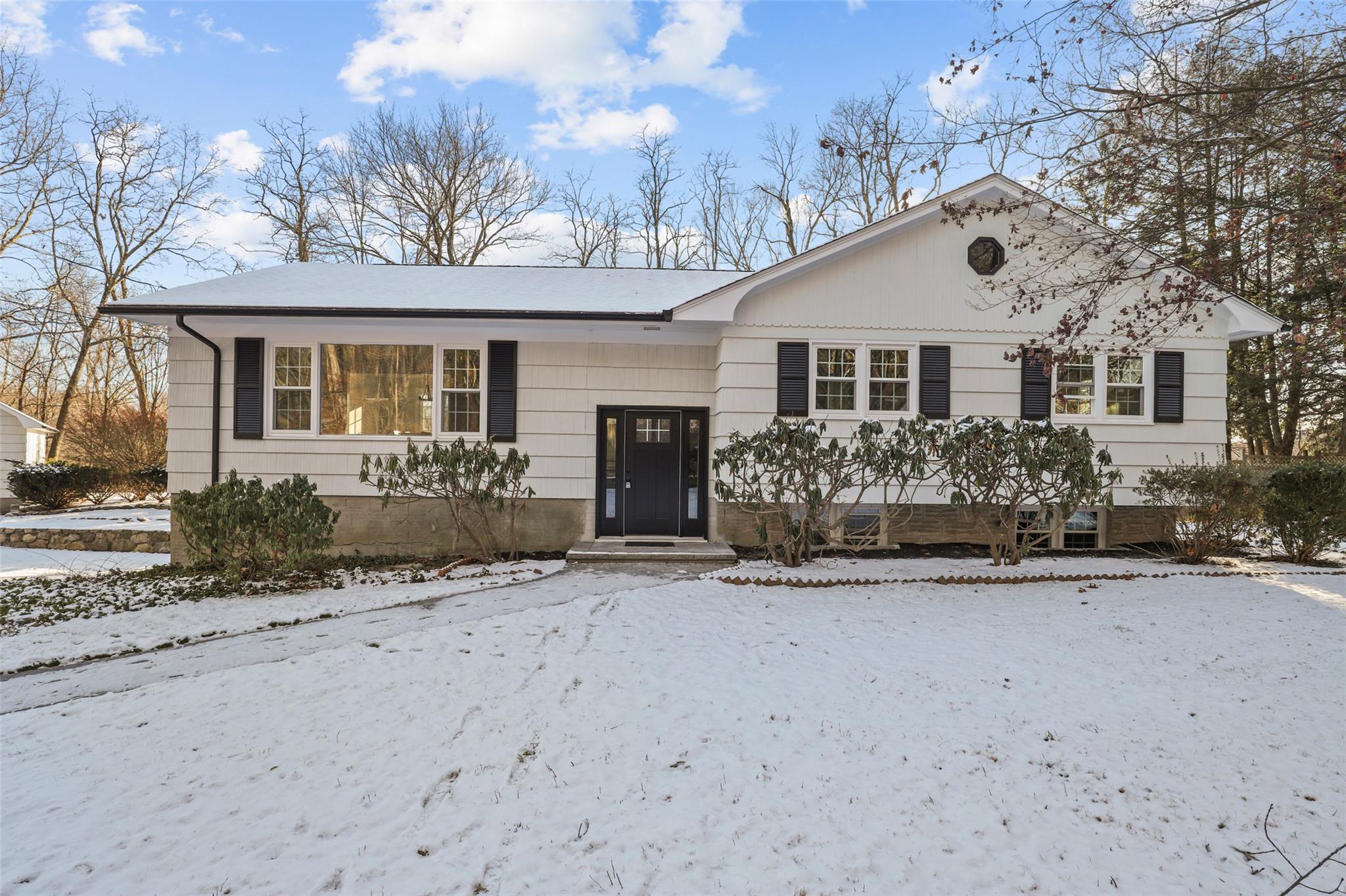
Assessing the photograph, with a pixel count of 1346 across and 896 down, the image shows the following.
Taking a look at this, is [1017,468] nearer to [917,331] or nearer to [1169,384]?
[917,331]

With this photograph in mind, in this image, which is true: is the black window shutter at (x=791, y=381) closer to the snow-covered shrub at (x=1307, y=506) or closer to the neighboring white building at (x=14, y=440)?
the snow-covered shrub at (x=1307, y=506)

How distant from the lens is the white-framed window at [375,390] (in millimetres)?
8758

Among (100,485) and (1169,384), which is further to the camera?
(100,485)

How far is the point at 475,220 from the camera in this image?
2045 cm

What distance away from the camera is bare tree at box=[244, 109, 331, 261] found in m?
20.0

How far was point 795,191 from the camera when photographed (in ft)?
68.0

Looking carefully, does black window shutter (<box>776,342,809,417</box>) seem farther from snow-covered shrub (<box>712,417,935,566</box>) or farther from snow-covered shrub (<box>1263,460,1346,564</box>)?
snow-covered shrub (<box>1263,460,1346,564</box>)

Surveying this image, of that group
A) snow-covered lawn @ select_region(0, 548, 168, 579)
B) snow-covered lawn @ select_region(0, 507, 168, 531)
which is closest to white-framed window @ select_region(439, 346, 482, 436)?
snow-covered lawn @ select_region(0, 548, 168, 579)

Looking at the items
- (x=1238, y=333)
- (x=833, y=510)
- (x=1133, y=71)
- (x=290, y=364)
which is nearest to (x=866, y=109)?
(x=1238, y=333)

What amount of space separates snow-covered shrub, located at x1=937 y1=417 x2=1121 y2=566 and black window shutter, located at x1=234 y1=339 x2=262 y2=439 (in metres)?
8.86

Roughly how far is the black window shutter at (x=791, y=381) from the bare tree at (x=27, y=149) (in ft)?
73.0

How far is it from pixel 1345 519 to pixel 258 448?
1386 cm

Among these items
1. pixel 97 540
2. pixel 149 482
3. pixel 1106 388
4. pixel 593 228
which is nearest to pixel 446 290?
pixel 97 540

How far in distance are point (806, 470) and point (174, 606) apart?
678 centimetres
